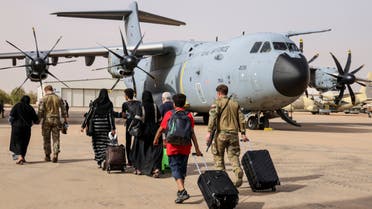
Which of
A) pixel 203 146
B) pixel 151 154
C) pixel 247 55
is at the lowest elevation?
pixel 203 146

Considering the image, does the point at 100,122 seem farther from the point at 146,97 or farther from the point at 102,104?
the point at 146,97

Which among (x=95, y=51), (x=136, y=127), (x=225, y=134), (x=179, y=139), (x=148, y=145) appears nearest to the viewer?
(x=179, y=139)

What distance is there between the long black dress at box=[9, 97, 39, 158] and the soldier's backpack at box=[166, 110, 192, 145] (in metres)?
4.98

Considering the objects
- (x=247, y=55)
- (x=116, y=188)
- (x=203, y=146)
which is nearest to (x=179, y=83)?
(x=247, y=55)

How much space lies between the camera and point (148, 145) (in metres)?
8.80

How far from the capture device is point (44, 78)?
77.4 feet

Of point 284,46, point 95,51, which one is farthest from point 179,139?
point 95,51

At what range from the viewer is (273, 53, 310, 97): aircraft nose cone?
16.8m

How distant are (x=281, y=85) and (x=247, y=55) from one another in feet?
7.23

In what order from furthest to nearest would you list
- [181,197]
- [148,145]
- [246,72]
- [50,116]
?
1. [246,72]
2. [50,116]
3. [148,145]
4. [181,197]

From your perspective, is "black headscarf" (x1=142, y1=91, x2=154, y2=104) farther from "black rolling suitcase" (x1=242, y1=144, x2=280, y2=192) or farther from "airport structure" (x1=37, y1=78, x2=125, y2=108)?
"airport structure" (x1=37, y1=78, x2=125, y2=108)

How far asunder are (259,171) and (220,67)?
12.5 meters

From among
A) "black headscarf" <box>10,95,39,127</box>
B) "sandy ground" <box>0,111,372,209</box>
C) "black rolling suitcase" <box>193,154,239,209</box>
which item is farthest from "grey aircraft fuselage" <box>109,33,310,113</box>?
"black rolling suitcase" <box>193,154,239,209</box>

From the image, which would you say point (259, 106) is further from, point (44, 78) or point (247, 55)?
point (44, 78)
